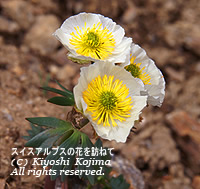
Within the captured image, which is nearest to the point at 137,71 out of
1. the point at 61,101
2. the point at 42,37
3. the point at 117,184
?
the point at 61,101

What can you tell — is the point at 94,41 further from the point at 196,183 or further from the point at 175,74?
the point at 175,74

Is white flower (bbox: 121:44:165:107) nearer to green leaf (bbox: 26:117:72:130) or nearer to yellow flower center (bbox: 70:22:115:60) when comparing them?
yellow flower center (bbox: 70:22:115:60)

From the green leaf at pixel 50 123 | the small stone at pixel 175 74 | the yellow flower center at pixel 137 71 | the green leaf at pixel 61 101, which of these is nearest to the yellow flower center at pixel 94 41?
the yellow flower center at pixel 137 71

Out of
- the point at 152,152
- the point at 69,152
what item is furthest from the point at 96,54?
the point at 152,152

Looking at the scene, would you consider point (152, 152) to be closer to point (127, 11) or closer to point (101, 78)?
point (101, 78)

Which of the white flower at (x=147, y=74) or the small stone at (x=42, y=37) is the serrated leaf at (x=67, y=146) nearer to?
the white flower at (x=147, y=74)

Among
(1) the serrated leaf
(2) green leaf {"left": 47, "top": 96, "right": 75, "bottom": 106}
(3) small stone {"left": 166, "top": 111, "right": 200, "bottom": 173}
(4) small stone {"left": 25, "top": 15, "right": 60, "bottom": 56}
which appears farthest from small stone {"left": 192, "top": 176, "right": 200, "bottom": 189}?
(4) small stone {"left": 25, "top": 15, "right": 60, "bottom": 56}
